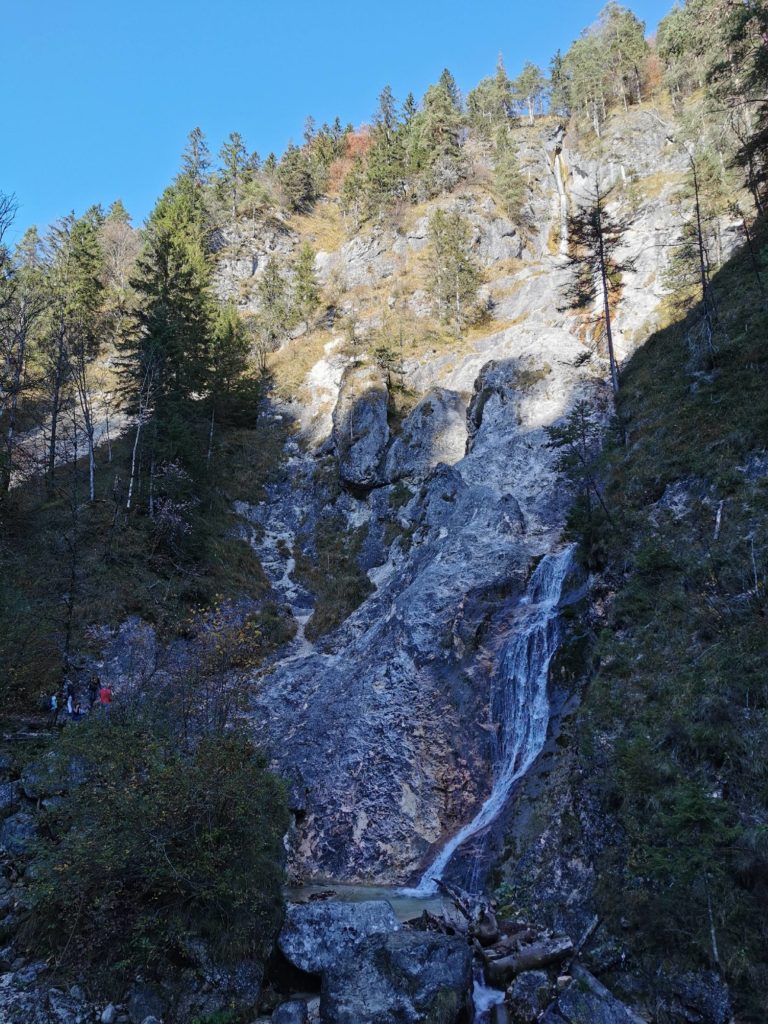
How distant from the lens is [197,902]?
10.2m

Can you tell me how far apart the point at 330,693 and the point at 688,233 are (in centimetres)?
2671

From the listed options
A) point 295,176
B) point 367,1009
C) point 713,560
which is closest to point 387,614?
point 713,560

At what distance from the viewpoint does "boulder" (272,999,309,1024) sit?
30.0 feet

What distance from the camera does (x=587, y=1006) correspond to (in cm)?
834

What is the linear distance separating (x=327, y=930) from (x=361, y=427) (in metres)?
32.5

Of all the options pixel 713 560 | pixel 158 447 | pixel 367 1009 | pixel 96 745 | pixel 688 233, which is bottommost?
pixel 367 1009

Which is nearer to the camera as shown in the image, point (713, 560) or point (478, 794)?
point (713, 560)

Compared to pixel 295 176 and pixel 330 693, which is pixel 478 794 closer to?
pixel 330 693

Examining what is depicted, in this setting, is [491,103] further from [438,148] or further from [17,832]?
[17,832]

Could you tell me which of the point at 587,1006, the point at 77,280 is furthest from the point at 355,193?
the point at 587,1006

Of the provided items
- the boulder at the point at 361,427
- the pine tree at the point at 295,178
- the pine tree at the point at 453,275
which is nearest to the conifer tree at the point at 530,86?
the pine tree at the point at 295,178

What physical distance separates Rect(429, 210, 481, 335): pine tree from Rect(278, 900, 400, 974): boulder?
45.3m

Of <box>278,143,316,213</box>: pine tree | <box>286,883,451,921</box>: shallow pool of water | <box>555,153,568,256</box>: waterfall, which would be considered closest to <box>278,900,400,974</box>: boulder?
<box>286,883,451,921</box>: shallow pool of water

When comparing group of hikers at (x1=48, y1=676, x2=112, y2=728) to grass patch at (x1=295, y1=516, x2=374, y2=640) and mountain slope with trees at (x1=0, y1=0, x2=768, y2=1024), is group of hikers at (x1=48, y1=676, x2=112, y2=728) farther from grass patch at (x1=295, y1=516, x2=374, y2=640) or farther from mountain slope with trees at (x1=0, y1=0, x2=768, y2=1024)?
grass patch at (x1=295, y1=516, x2=374, y2=640)
